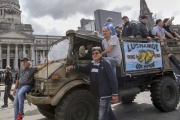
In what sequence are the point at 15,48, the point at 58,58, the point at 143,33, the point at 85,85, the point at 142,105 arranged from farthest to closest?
the point at 15,48 < the point at 142,105 < the point at 143,33 < the point at 58,58 < the point at 85,85

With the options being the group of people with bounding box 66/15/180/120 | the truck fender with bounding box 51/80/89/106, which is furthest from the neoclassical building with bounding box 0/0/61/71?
the truck fender with bounding box 51/80/89/106

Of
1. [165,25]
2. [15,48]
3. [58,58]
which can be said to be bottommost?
[58,58]

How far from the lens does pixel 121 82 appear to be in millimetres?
5957

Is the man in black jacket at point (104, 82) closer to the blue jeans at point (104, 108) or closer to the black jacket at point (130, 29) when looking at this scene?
the blue jeans at point (104, 108)

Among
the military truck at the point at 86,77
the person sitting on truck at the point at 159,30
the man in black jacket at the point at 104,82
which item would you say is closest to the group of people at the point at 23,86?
the military truck at the point at 86,77

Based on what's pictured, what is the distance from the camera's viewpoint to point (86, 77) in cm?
532

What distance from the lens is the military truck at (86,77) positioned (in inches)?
189

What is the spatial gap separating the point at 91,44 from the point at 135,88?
1.84 meters

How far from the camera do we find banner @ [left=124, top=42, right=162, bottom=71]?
582 centimetres

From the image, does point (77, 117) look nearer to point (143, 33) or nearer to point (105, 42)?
point (105, 42)

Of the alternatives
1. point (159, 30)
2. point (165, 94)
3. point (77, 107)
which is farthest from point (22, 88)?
point (159, 30)

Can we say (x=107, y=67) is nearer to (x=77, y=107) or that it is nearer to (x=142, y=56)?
(x=77, y=107)

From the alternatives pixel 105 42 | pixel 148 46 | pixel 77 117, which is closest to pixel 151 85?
pixel 148 46

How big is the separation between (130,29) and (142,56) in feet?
3.66
